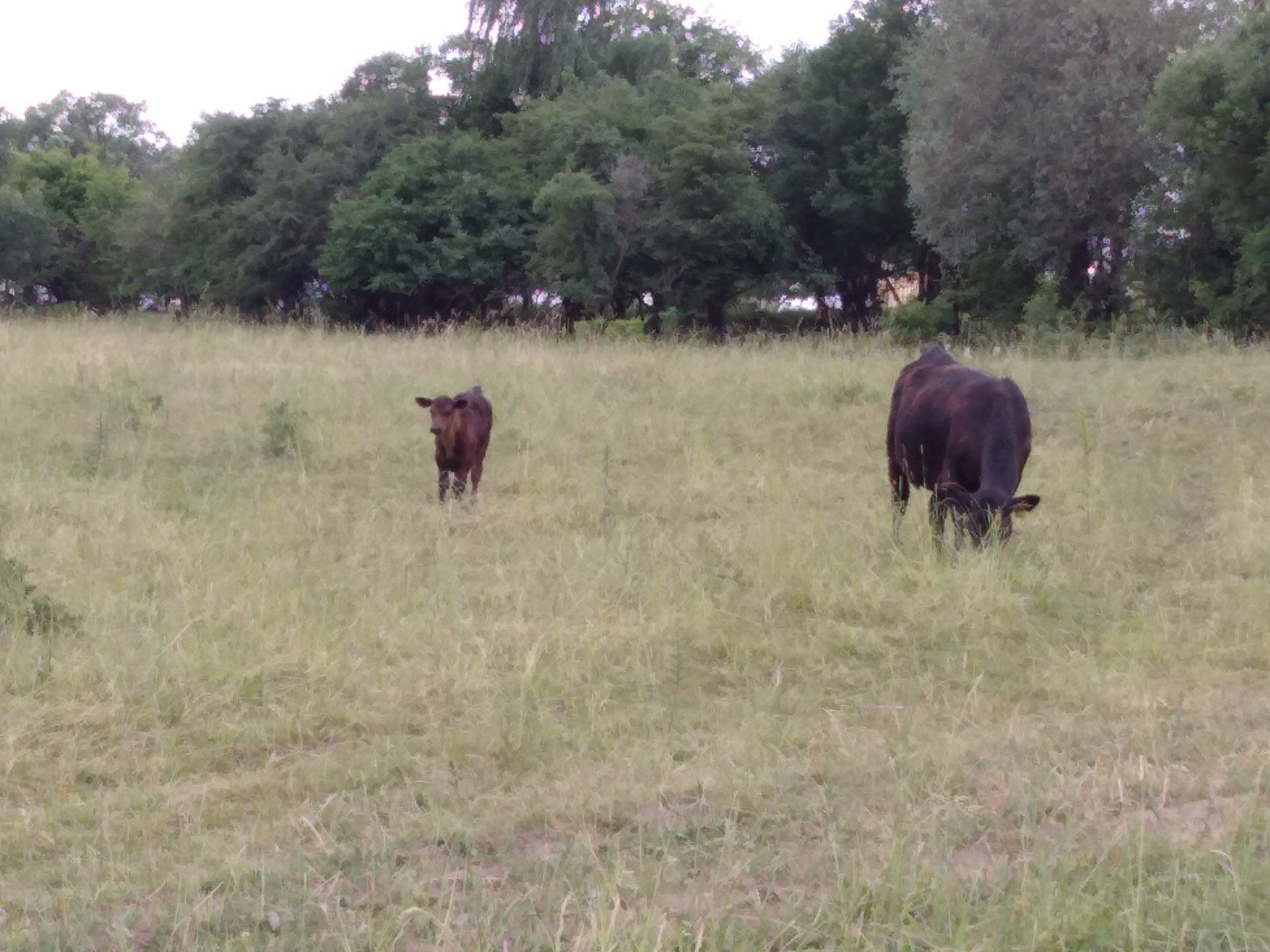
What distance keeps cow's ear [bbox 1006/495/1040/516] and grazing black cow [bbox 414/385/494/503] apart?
14.2 feet

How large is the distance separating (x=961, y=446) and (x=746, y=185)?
61.1 feet

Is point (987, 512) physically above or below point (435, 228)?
below

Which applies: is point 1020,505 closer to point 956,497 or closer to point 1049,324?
point 956,497

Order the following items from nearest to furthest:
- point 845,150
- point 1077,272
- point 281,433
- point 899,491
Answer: point 899,491
point 281,433
point 1077,272
point 845,150

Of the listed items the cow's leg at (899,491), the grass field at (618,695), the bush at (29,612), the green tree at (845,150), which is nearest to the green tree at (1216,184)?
the grass field at (618,695)

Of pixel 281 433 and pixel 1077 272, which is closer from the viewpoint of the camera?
pixel 281 433

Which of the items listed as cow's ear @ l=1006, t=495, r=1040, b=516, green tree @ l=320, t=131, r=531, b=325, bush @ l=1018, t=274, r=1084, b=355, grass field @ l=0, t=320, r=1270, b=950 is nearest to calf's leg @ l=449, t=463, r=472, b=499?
grass field @ l=0, t=320, r=1270, b=950

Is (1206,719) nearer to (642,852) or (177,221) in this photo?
(642,852)

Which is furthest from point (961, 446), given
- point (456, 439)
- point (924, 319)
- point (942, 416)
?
point (924, 319)

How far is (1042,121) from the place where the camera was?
21.9 m

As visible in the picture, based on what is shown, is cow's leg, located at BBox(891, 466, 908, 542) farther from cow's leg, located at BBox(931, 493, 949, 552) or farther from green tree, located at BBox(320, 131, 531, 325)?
green tree, located at BBox(320, 131, 531, 325)

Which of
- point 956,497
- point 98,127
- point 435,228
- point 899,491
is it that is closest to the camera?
point 956,497

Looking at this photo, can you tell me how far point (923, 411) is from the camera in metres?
8.98

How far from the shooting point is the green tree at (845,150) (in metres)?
29.0
